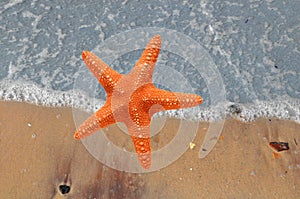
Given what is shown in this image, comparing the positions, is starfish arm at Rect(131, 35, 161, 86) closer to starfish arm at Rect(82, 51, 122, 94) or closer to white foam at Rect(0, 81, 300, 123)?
starfish arm at Rect(82, 51, 122, 94)

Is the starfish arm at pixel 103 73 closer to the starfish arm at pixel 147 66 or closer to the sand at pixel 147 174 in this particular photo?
the starfish arm at pixel 147 66

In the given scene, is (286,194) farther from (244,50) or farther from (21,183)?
(21,183)

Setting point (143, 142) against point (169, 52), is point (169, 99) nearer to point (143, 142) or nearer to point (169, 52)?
point (143, 142)

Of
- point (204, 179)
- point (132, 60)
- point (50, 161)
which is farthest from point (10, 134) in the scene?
point (204, 179)

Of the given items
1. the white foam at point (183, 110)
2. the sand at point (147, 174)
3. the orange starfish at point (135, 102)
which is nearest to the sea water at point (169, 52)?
the white foam at point (183, 110)

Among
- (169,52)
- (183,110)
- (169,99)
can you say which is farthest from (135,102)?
(169,52)

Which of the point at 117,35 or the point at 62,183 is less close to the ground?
the point at 117,35
